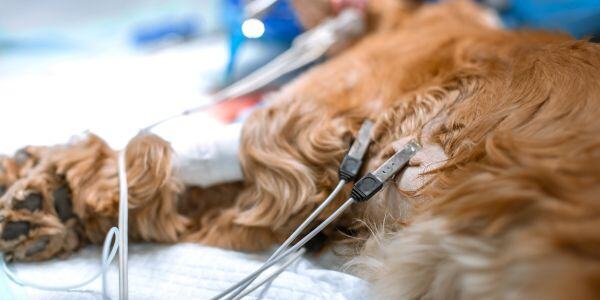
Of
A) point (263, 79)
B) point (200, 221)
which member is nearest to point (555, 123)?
point (200, 221)

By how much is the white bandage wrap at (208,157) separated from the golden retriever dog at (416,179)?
0.06 feet

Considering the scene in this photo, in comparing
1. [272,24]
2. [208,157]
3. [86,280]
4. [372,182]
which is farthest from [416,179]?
[272,24]

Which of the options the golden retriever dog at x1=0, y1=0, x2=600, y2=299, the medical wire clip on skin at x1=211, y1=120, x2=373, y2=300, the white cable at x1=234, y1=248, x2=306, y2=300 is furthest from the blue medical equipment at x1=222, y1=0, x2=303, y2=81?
the white cable at x1=234, y1=248, x2=306, y2=300

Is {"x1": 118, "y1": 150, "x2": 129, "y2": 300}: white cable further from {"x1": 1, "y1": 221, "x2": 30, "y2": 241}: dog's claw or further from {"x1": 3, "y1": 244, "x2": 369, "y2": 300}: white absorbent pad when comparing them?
{"x1": 1, "y1": 221, "x2": 30, "y2": 241}: dog's claw

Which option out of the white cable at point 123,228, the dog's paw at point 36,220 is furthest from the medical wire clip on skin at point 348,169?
the dog's paw at point 36,220

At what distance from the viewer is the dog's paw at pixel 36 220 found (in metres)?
0.73

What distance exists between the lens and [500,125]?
630 millimetres

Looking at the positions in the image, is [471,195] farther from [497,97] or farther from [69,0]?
[69,0]

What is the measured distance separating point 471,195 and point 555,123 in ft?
0.55

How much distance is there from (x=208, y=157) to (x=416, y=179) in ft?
1.24

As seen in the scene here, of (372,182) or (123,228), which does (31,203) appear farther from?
(372,182)

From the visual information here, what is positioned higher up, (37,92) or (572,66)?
(37,92)

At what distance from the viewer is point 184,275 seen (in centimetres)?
75

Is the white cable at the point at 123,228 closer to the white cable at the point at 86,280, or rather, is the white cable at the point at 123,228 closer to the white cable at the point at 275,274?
the white cable at the point at 86,280
